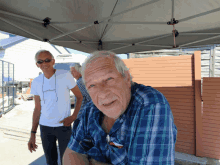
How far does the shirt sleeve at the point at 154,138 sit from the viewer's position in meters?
0.71

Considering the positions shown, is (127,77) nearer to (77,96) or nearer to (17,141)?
(77,96)

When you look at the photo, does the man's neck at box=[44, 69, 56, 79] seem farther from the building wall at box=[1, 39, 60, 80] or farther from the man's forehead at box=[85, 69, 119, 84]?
the building wall at box=[1, 39, 60, 80]

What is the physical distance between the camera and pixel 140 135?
746 millimetres

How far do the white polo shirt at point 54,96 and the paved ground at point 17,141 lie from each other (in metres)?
1.96

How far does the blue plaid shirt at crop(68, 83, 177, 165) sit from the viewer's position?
2.33 ft

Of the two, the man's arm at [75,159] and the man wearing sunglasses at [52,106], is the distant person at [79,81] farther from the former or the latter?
the man's arm at [75,159]

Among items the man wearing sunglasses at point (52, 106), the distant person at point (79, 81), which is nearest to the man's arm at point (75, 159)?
the man wearing sunglasses at point (52, 106)

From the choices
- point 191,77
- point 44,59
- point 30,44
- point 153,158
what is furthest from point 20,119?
point 30,44

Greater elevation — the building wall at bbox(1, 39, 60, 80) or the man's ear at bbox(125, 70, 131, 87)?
the building wall at bbox(1, 39, 60, 80)

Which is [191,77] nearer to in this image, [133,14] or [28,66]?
[133,14]

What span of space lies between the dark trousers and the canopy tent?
1.47m

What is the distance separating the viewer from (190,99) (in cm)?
362

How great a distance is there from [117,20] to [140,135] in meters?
2.15

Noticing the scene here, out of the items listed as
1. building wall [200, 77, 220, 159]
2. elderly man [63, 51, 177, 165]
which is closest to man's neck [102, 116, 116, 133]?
elderly man [63, 51, 177, 165]
